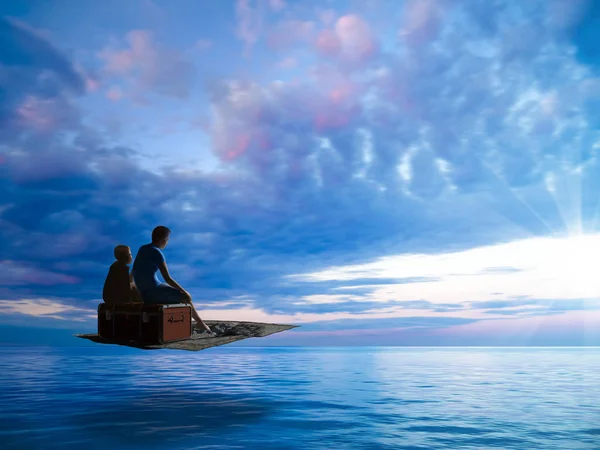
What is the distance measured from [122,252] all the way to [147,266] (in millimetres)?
1434

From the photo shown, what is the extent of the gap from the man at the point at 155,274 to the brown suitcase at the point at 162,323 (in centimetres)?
30

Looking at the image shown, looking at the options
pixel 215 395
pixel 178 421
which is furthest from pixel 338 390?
pixel 178 421

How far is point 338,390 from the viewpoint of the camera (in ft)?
85.0

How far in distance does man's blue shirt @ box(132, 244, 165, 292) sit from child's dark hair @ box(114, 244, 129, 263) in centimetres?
95

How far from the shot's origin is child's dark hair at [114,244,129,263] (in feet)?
49.3

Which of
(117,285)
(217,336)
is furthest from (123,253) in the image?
(217,336)

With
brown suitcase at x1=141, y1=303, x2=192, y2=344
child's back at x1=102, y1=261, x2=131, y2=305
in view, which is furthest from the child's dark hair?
brown suitcase at x1=141, y1=303, x2=192, y2=344

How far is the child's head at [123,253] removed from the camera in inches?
592

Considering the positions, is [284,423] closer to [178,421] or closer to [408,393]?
[178,421]

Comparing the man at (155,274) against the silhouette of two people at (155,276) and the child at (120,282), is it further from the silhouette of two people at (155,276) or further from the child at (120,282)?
the child at (120,282)

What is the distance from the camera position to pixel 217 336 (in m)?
14.8

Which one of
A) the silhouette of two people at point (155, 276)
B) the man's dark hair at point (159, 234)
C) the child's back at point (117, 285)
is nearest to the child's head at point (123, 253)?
the child's back at point (117, 285)

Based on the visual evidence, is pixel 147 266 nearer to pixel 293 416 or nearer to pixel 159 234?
pixel 159 234

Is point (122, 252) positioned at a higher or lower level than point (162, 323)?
higher
